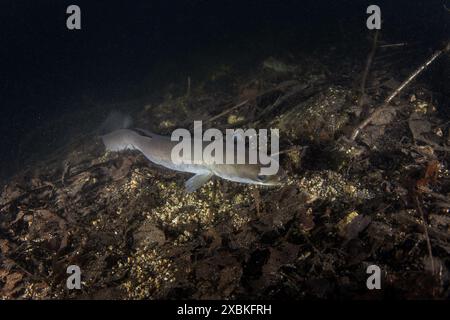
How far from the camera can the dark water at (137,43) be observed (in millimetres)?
14797

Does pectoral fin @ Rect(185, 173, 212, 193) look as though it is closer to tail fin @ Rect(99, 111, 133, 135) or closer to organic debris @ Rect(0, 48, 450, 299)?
organic debris @ Rect(0, 48, 450, 299)

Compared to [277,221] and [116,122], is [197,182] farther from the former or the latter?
[116,122]

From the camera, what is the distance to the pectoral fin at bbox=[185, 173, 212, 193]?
15.5 ft

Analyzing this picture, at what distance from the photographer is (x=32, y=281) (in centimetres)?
443

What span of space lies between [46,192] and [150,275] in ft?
12.8

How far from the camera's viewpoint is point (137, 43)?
63.5 m

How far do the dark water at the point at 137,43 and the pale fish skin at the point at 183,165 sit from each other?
4.91 meters

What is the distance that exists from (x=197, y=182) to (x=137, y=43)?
217ft

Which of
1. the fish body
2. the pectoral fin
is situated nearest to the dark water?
the fish body

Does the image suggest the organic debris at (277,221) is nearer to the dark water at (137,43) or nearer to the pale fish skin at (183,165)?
the pale fish skin at (183,165)

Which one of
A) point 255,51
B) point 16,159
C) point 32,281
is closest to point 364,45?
point 255,51

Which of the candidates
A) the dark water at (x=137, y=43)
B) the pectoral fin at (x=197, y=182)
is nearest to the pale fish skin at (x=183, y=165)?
the pectoral fin at (x=197, y=182)

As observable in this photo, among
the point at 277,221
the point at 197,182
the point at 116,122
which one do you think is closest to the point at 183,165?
the point at 197,182

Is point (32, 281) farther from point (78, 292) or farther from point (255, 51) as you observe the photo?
point (255, 51)
